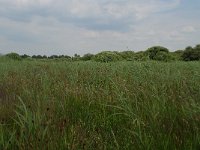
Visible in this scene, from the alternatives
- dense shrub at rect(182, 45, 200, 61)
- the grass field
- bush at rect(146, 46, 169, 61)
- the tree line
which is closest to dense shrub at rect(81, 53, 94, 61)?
the tree line

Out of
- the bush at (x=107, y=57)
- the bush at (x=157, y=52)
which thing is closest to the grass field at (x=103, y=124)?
the bush at (x=107, y=57)

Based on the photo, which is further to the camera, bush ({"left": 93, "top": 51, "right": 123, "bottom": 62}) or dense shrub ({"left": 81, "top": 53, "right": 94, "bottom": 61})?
dense shrub ({"left": 81, "top": 53, "right": 94, "bottom": 61})

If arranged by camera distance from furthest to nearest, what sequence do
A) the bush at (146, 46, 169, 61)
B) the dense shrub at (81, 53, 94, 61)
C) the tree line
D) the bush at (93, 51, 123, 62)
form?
the dense shrub at (81, 53, 94, 61) < the bush at (146, 46, 169, 61) < the tree line < the bush at (93, 51, 123, 62)

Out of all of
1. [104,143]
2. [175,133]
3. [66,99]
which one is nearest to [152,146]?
[175,133]

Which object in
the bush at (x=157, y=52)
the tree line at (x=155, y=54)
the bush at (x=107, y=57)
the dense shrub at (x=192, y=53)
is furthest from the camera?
the dense shrub at (x=192, y=53)

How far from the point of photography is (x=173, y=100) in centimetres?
394

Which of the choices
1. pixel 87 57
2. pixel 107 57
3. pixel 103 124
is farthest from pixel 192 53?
pixel 103 124

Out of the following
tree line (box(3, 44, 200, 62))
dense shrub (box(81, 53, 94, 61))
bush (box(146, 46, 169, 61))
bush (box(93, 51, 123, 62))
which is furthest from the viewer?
dense shrub (box(81, 53, 94, 61))

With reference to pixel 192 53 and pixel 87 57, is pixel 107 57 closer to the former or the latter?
pixel 87 57

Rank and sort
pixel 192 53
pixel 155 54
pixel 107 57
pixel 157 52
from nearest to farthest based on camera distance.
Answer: pixel 107 57 → pixel 157 52 → pixel 155 54 → pixel 192 53

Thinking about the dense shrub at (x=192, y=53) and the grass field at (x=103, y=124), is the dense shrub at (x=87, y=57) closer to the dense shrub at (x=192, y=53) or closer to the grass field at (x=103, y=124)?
the dense shrub at (x=192, y=53)

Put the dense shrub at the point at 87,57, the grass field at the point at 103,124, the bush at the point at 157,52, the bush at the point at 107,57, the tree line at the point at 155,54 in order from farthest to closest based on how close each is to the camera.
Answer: the dense shrub at the point at 87,57 → the bush at the point at 157,52 → the tree line at the point at 155,54 → the bush at the point at 107,57 → the grass field at the point at 103,124

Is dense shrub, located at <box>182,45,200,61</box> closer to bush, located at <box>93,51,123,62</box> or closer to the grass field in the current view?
bush, located at <box>93,51,123,62</box>

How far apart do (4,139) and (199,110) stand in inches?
73.0
